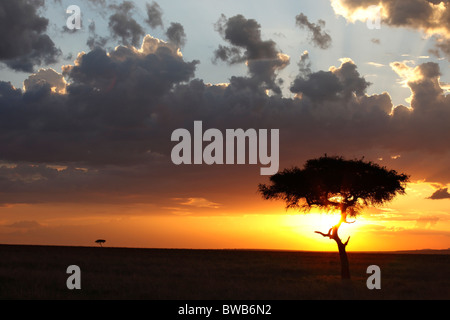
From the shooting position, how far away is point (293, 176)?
41906mm

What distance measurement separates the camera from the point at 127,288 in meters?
31.1

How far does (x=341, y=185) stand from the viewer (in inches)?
1572

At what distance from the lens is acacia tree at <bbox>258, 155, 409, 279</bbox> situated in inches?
1572

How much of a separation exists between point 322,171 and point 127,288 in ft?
55.8

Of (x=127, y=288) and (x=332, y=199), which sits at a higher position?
(x=332, y=199)

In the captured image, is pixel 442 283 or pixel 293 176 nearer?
pixel 442 283

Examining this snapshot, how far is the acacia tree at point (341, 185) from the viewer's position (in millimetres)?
39938

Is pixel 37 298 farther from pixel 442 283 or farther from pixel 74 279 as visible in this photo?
pixel 442 283
